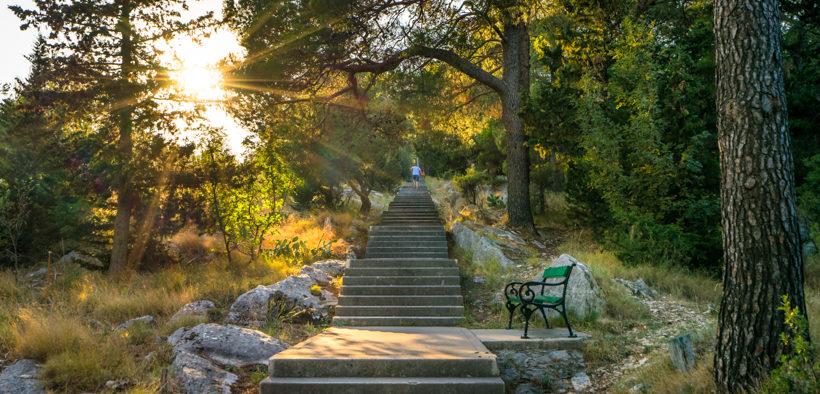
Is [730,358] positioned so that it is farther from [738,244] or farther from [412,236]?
[412,236]

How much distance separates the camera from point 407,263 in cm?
1202

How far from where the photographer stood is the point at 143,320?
25.3 feet

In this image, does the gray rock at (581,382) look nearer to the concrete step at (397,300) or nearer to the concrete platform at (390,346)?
the concrete platform at (390,346)

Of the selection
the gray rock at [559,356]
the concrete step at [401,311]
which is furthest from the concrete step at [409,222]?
the gray rock at [559,356]

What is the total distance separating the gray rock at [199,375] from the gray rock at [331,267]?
618cm

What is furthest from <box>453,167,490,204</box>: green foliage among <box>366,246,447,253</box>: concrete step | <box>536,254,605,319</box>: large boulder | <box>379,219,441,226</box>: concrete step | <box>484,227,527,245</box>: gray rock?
<box>536,254,605,319</box>: large boulder

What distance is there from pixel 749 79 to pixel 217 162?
39.9 feet

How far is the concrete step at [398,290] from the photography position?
34.8 feet

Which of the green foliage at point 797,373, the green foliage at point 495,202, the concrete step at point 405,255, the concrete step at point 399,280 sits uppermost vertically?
the green foliage at point 495,202

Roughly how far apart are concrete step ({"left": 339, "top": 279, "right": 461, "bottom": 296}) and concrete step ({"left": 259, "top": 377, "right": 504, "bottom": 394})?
17.7 feet

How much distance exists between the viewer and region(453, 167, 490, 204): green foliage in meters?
20.3

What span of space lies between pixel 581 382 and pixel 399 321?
4432 millimetres

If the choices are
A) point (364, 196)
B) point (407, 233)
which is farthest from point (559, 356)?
point (364, 196)

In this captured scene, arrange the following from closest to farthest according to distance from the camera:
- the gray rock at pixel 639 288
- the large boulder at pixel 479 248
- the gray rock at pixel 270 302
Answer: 1. the gray rock at pixel 270 302
2. the gray rock at pixel 639 288
3. the large boulder at pixel 479 248
